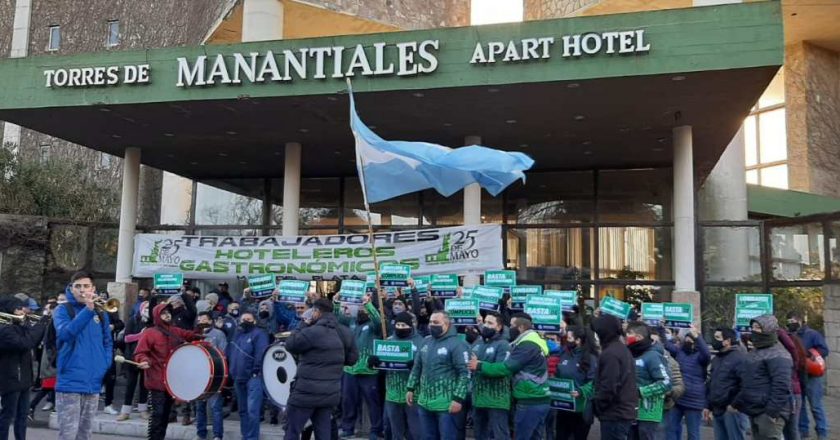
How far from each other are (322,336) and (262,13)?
1424 cm

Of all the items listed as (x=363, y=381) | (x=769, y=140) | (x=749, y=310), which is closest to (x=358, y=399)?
(x=363, y=381)

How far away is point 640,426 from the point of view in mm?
7863

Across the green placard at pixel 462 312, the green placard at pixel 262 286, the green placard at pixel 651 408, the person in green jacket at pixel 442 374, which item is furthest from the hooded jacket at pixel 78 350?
the green placard at pixel 651 408

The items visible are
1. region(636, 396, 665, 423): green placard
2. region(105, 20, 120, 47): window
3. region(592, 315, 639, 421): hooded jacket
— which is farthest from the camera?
region(105, 20, 120, 47): window

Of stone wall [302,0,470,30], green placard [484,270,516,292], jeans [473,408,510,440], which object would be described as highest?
stone wall [302,0,470,30]

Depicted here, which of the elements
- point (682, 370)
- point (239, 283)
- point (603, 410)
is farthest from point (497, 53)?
point (239, 283)

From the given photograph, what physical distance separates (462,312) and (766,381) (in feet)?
11.1

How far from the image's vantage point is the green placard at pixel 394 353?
8406 mm

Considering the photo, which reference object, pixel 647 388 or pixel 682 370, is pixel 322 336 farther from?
pixel 682 370

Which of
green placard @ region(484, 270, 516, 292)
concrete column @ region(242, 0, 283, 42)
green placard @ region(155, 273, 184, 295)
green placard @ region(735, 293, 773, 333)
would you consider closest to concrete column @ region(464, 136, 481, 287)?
green placard @ region(484, 270, 516, 292)

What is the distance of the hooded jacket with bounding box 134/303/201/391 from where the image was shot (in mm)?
8844

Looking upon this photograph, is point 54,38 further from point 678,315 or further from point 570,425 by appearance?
point 570,425

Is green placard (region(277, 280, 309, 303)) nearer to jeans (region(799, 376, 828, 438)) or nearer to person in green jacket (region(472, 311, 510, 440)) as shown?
person in green jacket (region(472, 311, 510, 440))

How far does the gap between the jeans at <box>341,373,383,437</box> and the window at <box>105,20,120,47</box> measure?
27894mm
